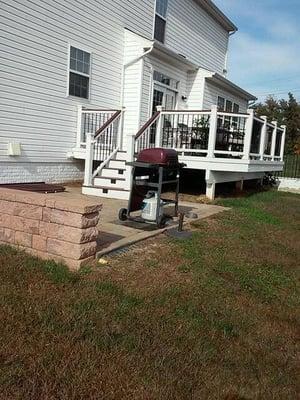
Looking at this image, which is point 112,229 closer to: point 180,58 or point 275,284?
point 275,284

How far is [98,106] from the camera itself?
12.0 meters

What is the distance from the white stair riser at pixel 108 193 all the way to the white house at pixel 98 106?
23 mm

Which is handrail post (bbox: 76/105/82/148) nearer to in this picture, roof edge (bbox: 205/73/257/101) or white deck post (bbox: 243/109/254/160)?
white deck post (bbox: 243/109/254/160)

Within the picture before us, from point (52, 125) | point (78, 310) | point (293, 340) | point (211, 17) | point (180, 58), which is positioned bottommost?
point (293, 340)

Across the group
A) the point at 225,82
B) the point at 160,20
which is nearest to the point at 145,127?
the point at 160,20

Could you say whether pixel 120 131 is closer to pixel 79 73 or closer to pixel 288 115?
pixel 79 73

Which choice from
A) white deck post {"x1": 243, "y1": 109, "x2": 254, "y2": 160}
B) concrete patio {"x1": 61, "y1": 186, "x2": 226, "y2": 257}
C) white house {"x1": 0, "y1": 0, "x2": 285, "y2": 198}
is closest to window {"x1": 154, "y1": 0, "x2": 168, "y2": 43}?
white house {"x1": 0, "y1": 0, "x2": 285, "y2": 198}

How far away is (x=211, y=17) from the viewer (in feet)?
62.8

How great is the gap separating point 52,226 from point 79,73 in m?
7.56

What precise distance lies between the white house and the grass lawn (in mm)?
4760

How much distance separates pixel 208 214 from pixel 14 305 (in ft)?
18.0

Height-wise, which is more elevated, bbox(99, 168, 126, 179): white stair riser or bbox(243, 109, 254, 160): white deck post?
bbox(243, 109, 254, 160): white deck post

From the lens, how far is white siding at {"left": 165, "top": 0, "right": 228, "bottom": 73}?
1600cm

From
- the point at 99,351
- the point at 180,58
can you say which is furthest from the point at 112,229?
the point at 180,58
